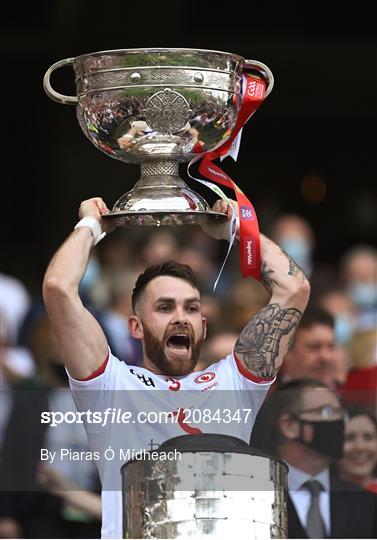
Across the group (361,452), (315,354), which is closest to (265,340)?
(361,452)

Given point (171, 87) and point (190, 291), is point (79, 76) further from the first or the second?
point (190, 291)

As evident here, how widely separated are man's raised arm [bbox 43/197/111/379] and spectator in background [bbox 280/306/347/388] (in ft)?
3.72

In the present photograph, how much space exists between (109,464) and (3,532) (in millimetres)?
1479

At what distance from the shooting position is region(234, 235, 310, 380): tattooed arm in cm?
493

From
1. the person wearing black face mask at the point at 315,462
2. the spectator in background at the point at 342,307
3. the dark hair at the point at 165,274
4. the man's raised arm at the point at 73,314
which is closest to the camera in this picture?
the man's raised arm at the point at 73,314

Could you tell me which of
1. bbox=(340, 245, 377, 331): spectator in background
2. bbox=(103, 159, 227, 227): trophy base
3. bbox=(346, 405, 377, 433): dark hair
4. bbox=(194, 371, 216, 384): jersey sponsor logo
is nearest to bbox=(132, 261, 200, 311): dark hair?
bbox=(103, 159, 227, 227): trophy base

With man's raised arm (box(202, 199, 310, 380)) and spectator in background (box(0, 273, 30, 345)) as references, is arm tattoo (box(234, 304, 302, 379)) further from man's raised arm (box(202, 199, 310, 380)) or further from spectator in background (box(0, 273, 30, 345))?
spectator in background (box(0, 273, 30, 345))

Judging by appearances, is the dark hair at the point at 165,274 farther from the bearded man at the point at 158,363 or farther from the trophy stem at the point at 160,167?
the trophy stem at the point at 160,167

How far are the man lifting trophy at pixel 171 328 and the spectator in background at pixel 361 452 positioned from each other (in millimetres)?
581

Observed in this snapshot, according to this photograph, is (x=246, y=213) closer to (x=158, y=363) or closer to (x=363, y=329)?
(x=158, y=363)

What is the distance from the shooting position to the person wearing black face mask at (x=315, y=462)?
5238 millimetres

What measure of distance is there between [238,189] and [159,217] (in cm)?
29

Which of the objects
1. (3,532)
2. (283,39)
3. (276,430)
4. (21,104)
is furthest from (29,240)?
(276,430)

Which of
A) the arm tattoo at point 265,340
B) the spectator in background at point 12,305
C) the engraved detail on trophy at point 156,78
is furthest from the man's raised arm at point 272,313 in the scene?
the spectator in background at point 12,305
